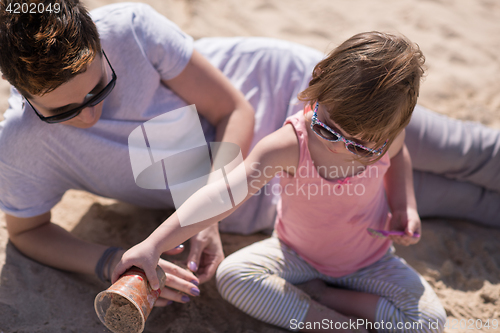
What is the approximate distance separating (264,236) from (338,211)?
51 cm

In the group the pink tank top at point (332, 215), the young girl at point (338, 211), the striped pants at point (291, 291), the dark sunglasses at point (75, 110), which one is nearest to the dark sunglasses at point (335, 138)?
the young girl at point (338, 211)

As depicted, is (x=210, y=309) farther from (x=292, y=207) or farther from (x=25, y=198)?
(x=25, y=198)

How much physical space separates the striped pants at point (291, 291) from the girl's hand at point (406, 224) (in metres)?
0.12

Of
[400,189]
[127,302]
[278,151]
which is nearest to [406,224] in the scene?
[400,189]

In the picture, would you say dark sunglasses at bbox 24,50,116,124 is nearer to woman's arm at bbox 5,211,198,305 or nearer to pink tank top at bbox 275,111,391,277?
woman's arm at bbox 5,211,198,305

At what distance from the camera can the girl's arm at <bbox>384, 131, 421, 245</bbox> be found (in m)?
1.55

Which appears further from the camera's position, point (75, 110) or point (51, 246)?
point (51, 246)

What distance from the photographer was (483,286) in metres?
1.72

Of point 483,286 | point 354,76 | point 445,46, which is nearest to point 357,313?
point 483,286

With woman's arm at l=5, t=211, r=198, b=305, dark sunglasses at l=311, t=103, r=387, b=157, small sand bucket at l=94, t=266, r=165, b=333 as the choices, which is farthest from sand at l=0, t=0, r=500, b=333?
dark sunglasses at l=311, t=103, r=387, b=157

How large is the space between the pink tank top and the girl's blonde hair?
20 cm

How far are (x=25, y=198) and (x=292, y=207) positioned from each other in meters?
0.95

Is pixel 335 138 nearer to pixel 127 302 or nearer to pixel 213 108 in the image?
pixel 213 108

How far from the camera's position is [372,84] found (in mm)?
1151
